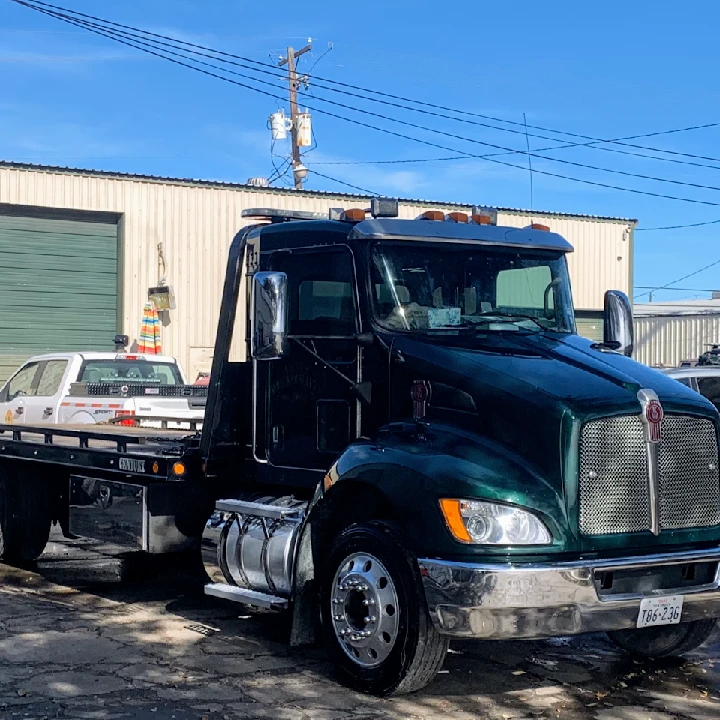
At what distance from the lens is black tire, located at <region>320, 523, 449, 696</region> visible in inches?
245

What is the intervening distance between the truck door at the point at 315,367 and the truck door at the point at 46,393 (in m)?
8.57

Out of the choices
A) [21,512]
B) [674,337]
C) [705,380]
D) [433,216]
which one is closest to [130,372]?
[21,512]

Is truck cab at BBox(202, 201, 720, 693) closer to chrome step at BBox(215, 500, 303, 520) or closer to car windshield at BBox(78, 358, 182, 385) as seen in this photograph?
chrome step at BBox(215, 500, 303, 520)

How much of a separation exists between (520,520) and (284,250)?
2.56 meters

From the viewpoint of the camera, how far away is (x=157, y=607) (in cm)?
884

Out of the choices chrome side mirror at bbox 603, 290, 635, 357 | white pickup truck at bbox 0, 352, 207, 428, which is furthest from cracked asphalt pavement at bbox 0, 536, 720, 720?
white pickup truck at bbox 0, 352, 207, 428

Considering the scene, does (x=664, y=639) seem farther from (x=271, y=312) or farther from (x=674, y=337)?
(x=674, y=337)

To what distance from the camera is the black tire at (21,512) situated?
10.3 metres

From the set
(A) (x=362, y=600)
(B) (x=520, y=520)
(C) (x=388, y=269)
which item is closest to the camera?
(B) (x=520, y=520)

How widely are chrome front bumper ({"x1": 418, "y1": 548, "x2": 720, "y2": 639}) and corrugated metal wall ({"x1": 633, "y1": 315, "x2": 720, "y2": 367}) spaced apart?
1405 inches

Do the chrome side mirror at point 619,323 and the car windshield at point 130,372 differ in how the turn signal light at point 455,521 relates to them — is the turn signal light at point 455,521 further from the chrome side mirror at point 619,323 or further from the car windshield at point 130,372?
the car windshield at point 130,372

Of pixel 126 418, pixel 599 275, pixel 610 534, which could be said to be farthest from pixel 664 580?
pixel 599 275

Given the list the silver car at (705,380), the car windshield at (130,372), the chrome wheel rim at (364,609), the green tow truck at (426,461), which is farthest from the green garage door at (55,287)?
the chrome wheel rim at (364,609)

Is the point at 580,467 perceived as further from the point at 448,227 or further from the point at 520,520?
the point at 448,227
